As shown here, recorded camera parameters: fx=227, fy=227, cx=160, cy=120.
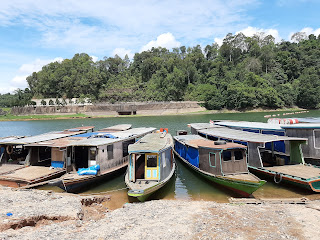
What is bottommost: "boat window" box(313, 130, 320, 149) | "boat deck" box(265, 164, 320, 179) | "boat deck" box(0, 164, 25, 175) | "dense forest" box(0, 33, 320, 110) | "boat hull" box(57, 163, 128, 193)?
"boat hull" box(57, 163, 128, 193)

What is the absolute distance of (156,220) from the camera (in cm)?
984

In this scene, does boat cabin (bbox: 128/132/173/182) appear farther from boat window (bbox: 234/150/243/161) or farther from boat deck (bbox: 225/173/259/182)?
boat window (bbox: 234/150/243/161)

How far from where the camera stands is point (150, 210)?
1122 cm

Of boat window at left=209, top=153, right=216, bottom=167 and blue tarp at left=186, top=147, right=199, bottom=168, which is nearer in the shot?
boat window at left=209, top=153, right=216, bottom=167

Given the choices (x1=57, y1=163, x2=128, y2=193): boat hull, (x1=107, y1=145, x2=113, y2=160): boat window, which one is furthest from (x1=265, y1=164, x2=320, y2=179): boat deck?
(x1=57, y1=163, x2=128, y2=193): boat hull

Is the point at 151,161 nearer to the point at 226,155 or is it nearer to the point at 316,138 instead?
the point at 226,155

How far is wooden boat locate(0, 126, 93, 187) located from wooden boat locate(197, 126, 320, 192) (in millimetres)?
14009

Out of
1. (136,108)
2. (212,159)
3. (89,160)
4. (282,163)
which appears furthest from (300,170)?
(136,108)

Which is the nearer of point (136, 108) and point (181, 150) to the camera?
point (181, 150)

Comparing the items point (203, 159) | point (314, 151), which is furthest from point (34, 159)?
point (314, 151)

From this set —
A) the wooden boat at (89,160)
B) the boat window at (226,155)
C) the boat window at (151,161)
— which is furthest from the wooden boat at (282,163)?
the wooden boat at (89,160)

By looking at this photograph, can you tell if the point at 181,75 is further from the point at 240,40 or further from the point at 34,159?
the point at 34,159

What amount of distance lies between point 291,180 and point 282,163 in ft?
10.9

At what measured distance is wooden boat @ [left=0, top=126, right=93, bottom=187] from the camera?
49.9 feet
